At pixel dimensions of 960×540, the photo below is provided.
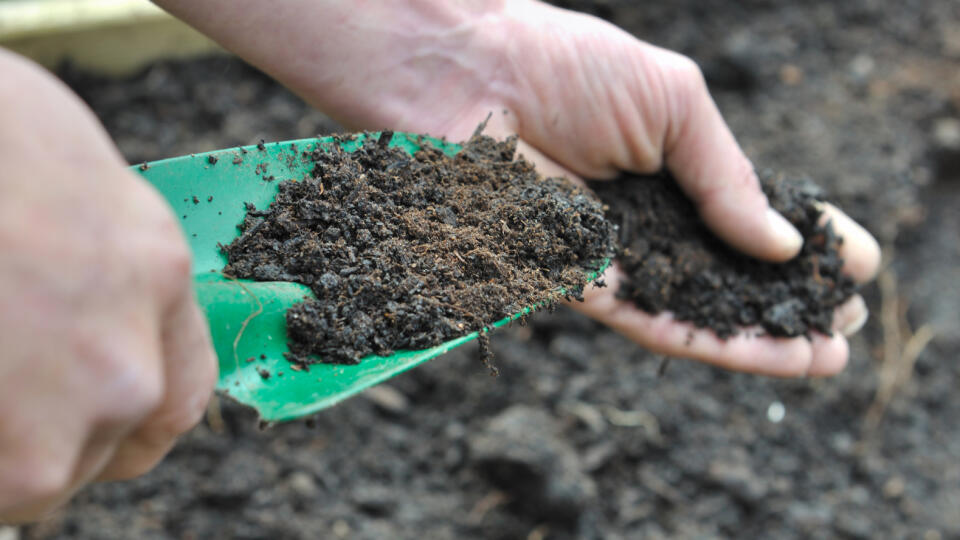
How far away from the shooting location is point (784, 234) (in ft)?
5.24

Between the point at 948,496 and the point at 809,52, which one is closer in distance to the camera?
the point at 948,496

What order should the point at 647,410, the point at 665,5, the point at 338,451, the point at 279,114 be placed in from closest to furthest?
1. the point at 338,451
2. the point at 647,410
3. the point at 279,114
4. the point at 665,5

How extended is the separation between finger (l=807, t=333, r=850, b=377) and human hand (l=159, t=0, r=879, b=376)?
0.46ft

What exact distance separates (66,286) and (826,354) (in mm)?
1637

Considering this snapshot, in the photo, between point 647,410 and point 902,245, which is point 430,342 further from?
point 902,245

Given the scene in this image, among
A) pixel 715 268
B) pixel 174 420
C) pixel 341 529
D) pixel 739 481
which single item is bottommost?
pixel 341 529

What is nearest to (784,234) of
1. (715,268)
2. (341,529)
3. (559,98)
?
(715,268)

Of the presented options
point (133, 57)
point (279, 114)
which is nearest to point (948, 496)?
point (279, 114)

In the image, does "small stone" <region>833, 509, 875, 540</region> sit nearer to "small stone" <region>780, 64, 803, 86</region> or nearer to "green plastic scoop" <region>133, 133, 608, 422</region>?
"green plastic scoop" <region>133, 133, 608, 422</region>

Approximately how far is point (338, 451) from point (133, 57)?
1538mm

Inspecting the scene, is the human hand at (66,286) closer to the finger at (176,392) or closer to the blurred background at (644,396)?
the finger at (176,392)

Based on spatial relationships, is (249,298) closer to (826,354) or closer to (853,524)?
(826,354)

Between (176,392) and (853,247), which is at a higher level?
(176,392)

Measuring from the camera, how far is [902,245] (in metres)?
2.51
